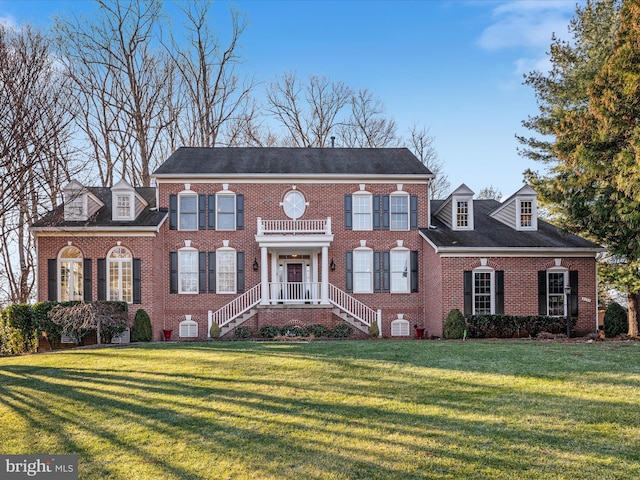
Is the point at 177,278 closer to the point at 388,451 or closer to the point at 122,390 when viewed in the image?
the point at 122,390

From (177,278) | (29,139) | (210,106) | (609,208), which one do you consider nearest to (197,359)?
(29,139)

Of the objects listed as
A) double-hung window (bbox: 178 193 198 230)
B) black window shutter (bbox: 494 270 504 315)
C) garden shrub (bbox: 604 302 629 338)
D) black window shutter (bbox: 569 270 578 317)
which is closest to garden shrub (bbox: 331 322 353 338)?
black window shutter (bbox: 494 270 504 315)

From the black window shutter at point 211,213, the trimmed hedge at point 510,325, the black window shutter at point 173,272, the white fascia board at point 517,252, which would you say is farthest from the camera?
the black window shutter at point 211,213

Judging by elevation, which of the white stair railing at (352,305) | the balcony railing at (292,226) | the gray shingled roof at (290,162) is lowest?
the white stair railing at (352,305)

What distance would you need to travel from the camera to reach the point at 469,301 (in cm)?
2014

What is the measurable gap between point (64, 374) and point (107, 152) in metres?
21.8

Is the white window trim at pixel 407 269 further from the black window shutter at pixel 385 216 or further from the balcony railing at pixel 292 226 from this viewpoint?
the balcony railing at pixel 292 226

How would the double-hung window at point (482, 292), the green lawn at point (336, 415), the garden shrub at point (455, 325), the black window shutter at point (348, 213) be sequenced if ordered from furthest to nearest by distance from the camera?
the black window shutter at point (348, 213), the double-hung window at point (482, 292), the garden shrub at point (455, 325), the green lawn at point (336, 415)

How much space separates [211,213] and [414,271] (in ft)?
28.1

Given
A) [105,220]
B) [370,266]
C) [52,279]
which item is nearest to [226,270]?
[105,220]

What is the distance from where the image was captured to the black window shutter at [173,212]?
71.1 feet

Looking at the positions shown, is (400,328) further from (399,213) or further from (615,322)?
(615,322)

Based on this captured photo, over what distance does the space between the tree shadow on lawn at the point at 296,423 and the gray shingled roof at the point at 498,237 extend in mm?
11051

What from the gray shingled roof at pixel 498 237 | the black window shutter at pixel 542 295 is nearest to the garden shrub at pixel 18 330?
the gray shingled roof at pixel 498 237
